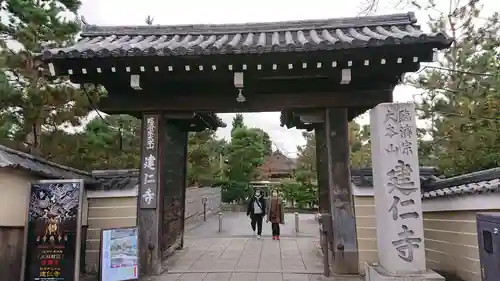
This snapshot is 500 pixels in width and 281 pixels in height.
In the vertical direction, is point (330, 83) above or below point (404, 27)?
below

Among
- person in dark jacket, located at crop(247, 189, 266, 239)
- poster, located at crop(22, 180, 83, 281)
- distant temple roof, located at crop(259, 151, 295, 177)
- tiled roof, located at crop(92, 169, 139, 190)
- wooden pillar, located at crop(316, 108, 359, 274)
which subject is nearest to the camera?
poster, located at crop(22, 180, 83, 281)

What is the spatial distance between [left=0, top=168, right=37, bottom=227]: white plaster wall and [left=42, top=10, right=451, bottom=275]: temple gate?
1986 mm

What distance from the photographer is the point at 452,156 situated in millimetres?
12258

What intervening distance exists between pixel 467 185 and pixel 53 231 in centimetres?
721

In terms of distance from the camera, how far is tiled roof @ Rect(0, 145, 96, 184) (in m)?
6.51

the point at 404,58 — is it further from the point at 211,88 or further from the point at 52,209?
the point at 52,209

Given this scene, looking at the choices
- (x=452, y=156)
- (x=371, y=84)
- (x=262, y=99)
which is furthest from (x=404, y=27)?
(x=452, y=156)

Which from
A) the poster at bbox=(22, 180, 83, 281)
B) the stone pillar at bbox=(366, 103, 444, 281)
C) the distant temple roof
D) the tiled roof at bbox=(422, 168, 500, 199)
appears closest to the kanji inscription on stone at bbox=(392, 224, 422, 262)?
the stone pillar at bbox=(366, 103, 444, 281)

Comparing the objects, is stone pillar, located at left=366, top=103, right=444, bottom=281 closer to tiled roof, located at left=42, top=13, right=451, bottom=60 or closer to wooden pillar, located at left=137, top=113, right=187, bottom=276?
tiled roof, located at left=42, top=13, right=451, bottom=60

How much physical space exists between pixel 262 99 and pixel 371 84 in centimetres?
223

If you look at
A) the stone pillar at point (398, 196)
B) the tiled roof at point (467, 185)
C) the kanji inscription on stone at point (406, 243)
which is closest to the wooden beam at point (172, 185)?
the stone pillar at point (398, 196)

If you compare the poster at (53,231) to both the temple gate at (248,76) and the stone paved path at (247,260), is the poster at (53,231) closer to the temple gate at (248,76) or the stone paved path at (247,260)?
the temple gate at (248,76)

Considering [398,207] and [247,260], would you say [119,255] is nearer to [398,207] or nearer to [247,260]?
[247,260]

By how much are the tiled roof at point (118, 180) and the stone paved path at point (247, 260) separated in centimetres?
206
